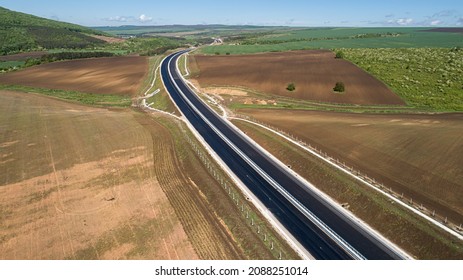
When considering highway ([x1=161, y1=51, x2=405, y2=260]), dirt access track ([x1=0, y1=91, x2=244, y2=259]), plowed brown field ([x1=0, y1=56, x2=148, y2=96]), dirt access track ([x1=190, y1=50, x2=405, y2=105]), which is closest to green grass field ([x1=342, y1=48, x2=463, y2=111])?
dirt access track ([x1=190, y1=50, x2=405, y2=105])

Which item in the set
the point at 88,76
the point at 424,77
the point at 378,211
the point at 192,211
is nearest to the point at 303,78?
the point at 424,77

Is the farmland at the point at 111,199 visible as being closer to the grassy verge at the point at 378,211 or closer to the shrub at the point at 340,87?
the grassy verge at the point at 378,211

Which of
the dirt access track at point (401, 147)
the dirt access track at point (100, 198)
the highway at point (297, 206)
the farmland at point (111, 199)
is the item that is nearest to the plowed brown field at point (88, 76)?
the dirt access track at point (100, 198)

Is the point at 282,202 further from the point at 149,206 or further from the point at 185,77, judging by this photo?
the point at 185,77

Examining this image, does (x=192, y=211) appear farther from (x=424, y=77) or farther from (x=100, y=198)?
(x=424, y=77)

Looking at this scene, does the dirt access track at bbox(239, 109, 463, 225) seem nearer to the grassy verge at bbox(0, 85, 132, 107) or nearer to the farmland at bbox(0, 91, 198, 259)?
the farmland at bbox(0, 91, 198, 259)
